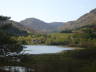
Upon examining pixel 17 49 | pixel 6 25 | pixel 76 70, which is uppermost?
pixel 6 25

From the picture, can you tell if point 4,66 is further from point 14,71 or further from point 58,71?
point 58,71

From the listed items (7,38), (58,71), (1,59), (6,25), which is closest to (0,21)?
(6,25)

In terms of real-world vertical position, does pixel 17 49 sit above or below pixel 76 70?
above

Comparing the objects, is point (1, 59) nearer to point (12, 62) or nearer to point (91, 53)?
point (12, 62)

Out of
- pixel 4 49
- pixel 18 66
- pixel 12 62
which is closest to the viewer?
pixel 4 49

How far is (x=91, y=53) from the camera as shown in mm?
87438

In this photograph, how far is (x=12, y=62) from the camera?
166ft

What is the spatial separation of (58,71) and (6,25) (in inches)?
578

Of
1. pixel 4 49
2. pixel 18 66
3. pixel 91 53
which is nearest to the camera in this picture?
pixel 4 49

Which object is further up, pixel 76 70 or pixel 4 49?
pixel 4 49

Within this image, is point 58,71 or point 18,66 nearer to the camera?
point 58,71

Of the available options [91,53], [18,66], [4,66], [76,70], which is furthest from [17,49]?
[91,53]

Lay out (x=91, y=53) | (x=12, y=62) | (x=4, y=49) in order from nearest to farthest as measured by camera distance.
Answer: (x=4, y=49) → (x=12, y=62) → (x=91, y=53)

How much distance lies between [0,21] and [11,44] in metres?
5.77
